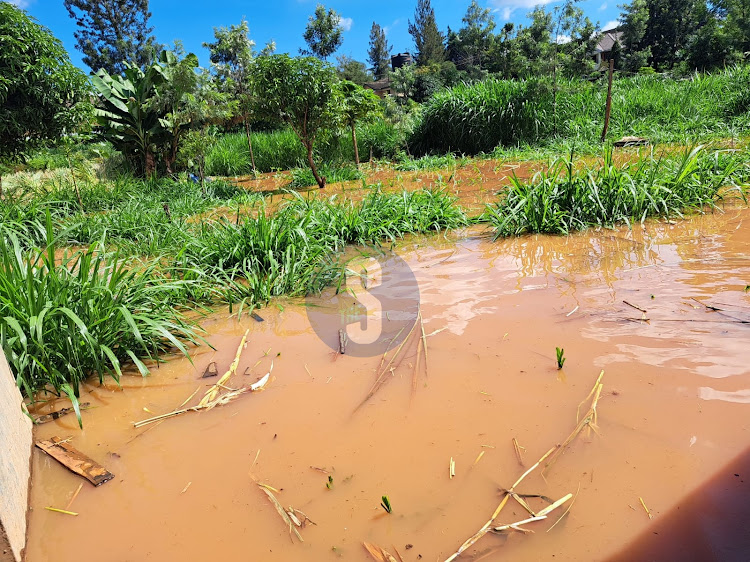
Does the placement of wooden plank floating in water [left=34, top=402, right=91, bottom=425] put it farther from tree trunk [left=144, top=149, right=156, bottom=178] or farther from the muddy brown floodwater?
tree trunk [left=144, top=149, right=156, bottom=178]

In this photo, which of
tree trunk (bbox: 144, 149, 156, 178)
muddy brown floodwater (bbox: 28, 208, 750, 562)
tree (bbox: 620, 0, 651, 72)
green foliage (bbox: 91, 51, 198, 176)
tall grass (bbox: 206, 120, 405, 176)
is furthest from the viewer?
tree (bbox: 620, 0, 651, 72)

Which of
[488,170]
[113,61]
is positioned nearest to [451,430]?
[488,170]

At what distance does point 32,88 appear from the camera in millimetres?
6023

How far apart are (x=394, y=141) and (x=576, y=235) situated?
8.68 meters

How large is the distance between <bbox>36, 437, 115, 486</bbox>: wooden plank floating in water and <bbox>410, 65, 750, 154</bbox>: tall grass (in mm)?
9922

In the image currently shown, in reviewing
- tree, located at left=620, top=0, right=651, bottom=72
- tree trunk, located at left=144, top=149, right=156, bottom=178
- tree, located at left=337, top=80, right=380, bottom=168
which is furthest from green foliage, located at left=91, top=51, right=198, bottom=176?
tree, located at left=620, top=0, right=651, bottom=72

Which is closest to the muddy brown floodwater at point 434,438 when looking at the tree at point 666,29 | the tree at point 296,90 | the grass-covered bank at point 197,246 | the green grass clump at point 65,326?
the green grass clump at point 65,326

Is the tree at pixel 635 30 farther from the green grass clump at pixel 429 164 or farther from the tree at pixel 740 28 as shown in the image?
the green grass clump at pixel 429 164

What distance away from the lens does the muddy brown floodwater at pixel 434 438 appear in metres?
1.25

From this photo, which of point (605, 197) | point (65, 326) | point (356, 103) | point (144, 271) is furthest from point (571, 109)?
point (65, 326)

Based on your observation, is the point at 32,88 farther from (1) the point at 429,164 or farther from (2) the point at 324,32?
(2) the point at 324,32

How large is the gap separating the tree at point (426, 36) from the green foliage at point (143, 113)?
41.4 m

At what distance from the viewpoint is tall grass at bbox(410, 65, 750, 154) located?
9.93 metres

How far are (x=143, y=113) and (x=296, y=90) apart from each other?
11.7ft
